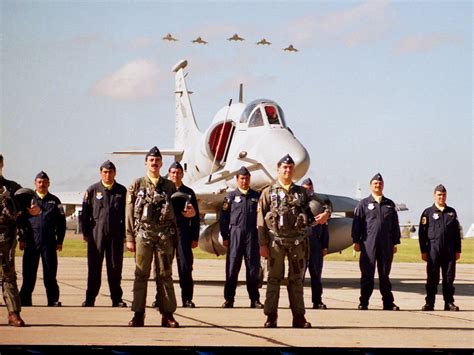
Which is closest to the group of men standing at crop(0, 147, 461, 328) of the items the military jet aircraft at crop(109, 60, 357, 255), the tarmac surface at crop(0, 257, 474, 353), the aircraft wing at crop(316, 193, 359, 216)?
the tarmac surface at crop(0, 257, 474, 353)

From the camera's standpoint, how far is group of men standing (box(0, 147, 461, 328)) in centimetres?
1087

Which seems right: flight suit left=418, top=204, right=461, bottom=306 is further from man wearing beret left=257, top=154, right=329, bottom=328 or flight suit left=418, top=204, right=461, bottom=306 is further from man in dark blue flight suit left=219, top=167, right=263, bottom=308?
man wearing beret left=257, top=154, right=329, bottom=328

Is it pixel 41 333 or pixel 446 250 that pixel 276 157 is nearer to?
pixel 446 250

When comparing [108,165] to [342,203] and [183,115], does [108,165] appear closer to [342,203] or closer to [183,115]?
[342,203]

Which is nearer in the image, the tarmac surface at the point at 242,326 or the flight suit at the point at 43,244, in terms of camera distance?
the tarmac surface at the point at 242,326

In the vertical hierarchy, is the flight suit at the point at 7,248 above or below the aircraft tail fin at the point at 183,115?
below

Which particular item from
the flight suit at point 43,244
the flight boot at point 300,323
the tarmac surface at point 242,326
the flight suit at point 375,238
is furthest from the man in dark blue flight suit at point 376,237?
the flight suit at point 43,244

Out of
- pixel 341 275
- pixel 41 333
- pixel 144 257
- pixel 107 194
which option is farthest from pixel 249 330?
pixel 341 275

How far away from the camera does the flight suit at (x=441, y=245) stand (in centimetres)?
1407

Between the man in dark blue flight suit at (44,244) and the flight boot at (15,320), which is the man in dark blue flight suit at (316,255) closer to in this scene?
the man in dark blue flight suit at (44,244)

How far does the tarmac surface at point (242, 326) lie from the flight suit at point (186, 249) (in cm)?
37

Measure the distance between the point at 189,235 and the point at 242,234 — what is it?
759 mm

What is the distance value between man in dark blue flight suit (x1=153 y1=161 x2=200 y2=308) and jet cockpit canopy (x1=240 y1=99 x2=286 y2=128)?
513 cm

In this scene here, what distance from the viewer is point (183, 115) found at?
90.8 feet
